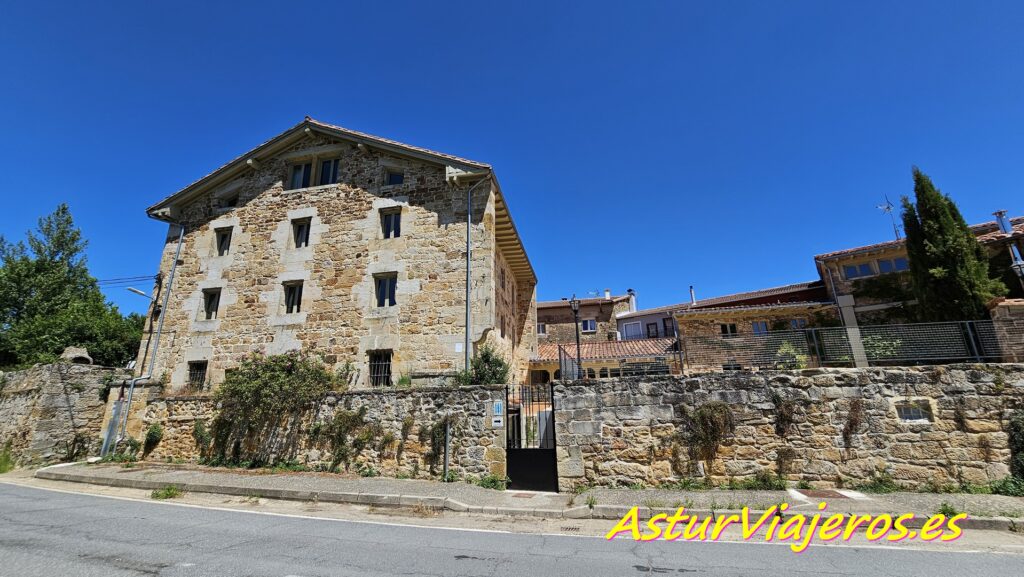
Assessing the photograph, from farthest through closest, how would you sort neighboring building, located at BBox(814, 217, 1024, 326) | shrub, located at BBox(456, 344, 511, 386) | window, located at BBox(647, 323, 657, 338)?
Result: window, located at BBox(647, 323, 657, 338) → neighboring building, located at BBox(814, 217, 1024, 326) → shrub, located at BBox(456, 344, 511, 386)

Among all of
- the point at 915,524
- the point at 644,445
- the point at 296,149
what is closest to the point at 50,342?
the point at 296,149

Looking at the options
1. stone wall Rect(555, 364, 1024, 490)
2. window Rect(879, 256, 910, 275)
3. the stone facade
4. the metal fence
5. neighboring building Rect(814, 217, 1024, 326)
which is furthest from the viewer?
the stone facade

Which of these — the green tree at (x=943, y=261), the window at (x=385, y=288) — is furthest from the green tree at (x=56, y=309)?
the green tree at (x=943, y=261)

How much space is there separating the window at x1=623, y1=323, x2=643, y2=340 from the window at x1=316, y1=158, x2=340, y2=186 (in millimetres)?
25793

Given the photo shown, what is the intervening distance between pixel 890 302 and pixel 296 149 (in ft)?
99.1

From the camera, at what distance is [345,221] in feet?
54.9

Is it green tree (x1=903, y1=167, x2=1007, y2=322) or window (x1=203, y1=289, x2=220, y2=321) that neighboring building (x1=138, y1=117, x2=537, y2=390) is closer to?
window (x1=203, y1=289, x2=220, y2=321)

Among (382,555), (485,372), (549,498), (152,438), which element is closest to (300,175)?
(152,438)

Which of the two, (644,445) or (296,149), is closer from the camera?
(644,445)

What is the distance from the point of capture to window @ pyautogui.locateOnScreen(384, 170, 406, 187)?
17.1m

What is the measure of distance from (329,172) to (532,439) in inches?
575

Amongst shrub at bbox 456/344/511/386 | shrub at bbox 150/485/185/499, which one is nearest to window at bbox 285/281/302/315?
shrub at bbox 150/485/185/499

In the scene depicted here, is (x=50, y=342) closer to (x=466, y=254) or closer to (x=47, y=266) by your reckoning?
(x=47, y=266)

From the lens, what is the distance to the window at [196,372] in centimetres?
1627
